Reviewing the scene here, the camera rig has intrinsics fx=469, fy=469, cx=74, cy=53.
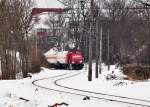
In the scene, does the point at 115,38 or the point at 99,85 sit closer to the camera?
the point at 99,85

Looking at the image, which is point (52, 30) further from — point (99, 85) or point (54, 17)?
point (99, 85)

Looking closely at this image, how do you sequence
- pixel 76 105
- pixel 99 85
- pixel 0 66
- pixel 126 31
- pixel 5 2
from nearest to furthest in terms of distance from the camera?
pixel 76 105
pixel 99 85
pixel 5 2
pixel 0 66
pixel 126 31

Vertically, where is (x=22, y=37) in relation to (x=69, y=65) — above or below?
above

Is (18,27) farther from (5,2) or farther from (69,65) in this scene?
(69,65)

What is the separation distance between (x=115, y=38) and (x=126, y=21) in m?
4.66

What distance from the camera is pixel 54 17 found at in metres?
114

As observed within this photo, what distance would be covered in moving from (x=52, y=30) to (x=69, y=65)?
4325cm

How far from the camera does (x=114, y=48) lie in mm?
86188

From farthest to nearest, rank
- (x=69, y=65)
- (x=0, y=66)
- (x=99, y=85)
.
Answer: (x=69, y=65) → (x=0, y=66) → (x=99, y=85)

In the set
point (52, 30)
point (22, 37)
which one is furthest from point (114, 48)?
point (22, 37)

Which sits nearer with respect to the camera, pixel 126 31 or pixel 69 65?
pixel 69 65

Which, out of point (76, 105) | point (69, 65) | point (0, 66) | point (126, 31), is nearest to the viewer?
point (76, 105)

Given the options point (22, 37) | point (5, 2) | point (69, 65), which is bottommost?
point (69, 65)

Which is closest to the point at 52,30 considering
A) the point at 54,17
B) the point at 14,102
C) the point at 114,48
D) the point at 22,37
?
the point at 54,17
